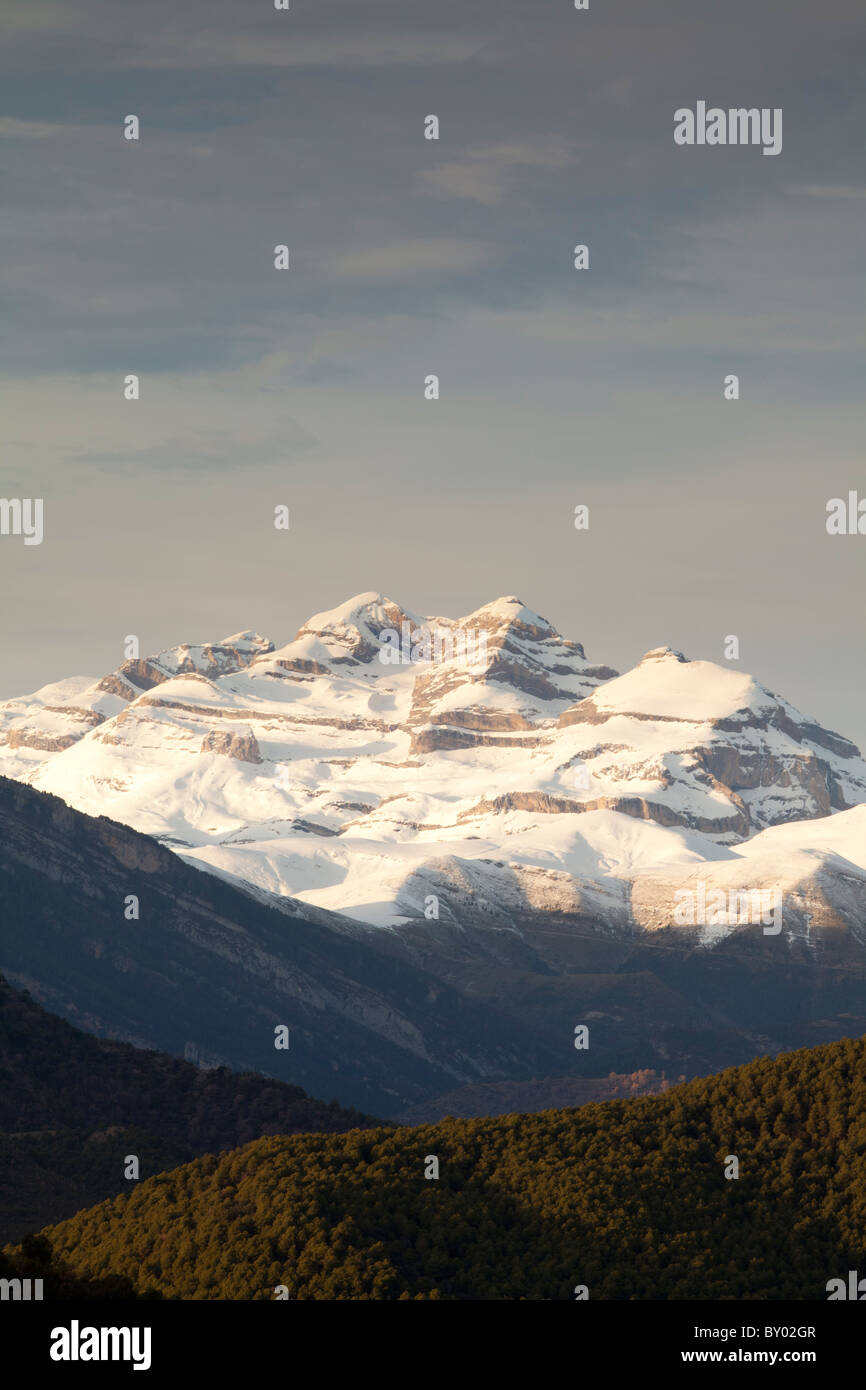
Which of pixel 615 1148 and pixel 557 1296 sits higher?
pixel 615 1148

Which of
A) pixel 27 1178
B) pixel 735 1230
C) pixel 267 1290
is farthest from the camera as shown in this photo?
pixel 27 1178

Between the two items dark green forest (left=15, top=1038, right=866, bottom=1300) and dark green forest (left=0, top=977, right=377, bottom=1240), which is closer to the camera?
dark green forest (left=15, top=1038, right=866, bottom=1300)

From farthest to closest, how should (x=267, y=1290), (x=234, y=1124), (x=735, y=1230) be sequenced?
(x=234, y=1124) → (x=735, y=1230) → (x=267, y=1290)

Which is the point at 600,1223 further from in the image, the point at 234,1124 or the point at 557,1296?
the point at 234,1124

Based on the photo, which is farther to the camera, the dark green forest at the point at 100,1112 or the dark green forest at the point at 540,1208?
the dark green forest at the point at 100,1112

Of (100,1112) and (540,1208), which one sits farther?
(100,1112)

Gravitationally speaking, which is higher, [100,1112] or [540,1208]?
[100,1112]
